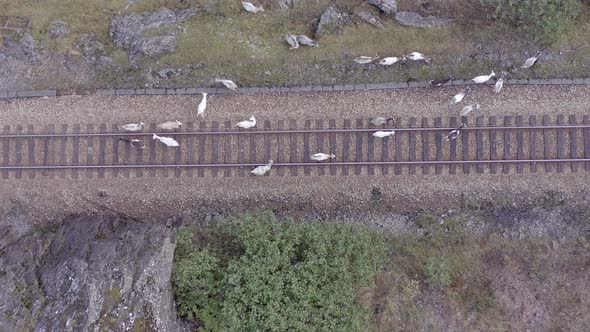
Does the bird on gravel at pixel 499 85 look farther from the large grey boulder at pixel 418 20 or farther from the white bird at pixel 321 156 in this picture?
the white bird at pixel 321 156

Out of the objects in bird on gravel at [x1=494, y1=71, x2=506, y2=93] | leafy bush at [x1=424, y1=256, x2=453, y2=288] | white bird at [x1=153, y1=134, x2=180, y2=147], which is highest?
bird on gravel at [x1=494, y1=71, x2=506, y2=93]

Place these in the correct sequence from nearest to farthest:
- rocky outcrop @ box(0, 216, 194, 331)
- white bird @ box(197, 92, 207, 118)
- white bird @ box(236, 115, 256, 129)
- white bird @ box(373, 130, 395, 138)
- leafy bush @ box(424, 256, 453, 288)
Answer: rocky outcrop @ box(0, 216, 194, 331) → leafy bush @ box(424, 256, 453, 288) → white bird @ box(373, 130, 395, 138) → white bird @ box(236, 115, 256, 129) → white bird @ box(197, 92, 207, 118)

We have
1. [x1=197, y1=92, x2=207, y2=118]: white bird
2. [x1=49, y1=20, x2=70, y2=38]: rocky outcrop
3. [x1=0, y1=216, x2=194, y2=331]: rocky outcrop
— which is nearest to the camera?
[x1=0, y1=216, x2=194, y2=331]: rocky outcrop

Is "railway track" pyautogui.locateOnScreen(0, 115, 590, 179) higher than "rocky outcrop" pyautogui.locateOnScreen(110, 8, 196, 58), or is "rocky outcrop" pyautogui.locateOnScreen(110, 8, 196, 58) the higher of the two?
"rocky outcrop" pyautogui.locateOnScreen(110, 8, 196, 58)

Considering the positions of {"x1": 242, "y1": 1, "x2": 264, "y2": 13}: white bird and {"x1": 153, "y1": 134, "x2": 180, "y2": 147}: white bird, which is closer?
{"x1": 153, "y1": 134, "x2": 180, "y2": 147}: white bird

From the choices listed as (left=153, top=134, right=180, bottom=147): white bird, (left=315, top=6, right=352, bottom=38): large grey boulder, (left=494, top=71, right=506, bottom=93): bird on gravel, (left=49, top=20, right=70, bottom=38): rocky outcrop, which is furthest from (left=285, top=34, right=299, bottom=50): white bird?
(left=49, top=20, right=70, bottom=38): rocky outcrop

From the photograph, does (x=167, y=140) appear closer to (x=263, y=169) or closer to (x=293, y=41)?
(x=263, y=169)

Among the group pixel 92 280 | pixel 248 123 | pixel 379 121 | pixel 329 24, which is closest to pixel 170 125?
pixel 248 123

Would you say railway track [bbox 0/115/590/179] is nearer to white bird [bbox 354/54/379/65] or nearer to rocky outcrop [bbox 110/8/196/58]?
white bird [bbox 354/54/379/65]

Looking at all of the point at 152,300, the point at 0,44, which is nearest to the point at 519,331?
the point at 152,300
